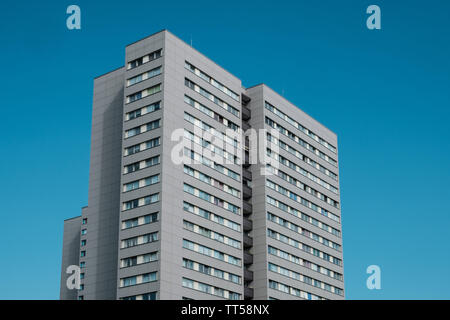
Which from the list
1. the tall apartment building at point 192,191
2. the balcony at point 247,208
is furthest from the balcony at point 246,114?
the balcony at point 247,208

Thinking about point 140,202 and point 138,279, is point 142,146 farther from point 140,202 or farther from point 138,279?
point 138,279

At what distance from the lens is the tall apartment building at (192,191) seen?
10131cm

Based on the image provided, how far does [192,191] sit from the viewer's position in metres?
107

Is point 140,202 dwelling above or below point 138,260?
above

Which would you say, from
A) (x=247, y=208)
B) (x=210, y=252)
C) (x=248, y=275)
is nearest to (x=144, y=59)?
(x=247, y=208)

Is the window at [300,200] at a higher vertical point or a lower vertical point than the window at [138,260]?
higher

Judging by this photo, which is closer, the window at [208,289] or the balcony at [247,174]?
the window at [208,289]

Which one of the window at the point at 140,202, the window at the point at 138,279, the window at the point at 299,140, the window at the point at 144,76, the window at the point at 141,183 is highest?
the window at the point at 144,76

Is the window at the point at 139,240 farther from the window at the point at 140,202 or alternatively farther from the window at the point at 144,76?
the window at the point at 144,76

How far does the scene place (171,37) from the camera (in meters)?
112

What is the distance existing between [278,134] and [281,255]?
2490 cm

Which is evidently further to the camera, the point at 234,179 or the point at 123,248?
the point at 234,179
